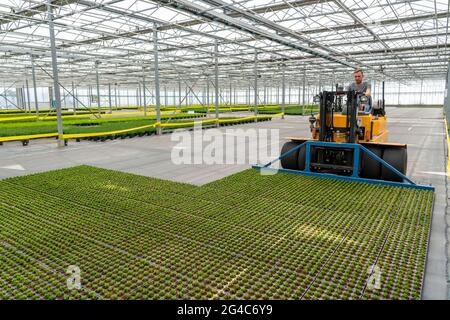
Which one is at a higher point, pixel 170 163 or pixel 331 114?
pixel 331 114

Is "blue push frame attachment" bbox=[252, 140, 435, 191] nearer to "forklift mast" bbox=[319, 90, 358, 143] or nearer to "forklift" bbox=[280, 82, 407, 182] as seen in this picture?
"forklift" bbox=[280, 82, 407, 182]

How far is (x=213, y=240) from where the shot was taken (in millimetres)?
4742

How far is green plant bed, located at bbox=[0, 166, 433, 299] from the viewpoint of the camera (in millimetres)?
3627

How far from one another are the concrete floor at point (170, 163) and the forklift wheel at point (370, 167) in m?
1.09

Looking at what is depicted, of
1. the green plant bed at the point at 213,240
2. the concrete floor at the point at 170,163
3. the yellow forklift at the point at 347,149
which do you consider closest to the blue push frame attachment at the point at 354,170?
the yellow forklift at the point at 347,149

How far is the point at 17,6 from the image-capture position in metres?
13.8

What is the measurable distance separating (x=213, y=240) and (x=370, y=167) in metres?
4.77

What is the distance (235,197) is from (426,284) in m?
3.68

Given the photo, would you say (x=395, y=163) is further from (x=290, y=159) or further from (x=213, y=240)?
(x=213, y=240)

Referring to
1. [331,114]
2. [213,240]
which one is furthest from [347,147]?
[213,240]

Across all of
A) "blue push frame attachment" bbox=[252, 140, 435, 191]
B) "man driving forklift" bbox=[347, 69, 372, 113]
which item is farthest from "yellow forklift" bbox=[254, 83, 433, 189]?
"man driving forklift" bbox=[347, 69, 372, 113]

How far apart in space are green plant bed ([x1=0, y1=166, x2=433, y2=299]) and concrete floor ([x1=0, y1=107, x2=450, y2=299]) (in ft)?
0.73
